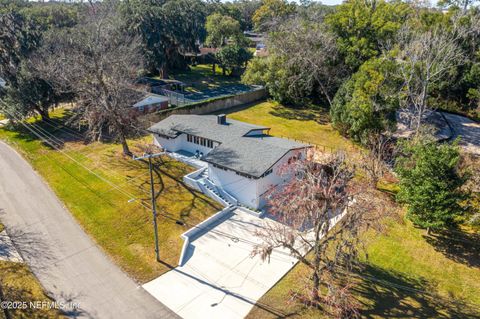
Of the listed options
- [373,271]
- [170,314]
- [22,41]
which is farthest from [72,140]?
[373,271]

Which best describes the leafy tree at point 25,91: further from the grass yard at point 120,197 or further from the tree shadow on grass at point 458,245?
the tree shadow on grass at point 458,245

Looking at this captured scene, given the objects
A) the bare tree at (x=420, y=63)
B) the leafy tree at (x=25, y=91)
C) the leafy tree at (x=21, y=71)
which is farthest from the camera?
the leafy tree at (x=21, y=71)

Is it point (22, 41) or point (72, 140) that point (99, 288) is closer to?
point (72, 140)

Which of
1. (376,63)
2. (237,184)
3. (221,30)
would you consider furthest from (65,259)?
(221,30)

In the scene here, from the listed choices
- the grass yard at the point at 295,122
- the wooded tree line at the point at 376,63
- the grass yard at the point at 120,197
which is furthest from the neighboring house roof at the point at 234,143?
the wooded tree line at the point at 376,63

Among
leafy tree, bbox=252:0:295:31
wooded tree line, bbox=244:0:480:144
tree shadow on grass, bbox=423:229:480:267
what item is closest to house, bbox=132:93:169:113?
wooded tree line, bbox=244:0:480:144

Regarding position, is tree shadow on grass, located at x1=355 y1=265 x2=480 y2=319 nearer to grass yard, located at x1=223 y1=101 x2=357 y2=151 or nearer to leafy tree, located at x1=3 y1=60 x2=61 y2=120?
grass yard, located at x1=223 y1=101 x2=357 y2=151
